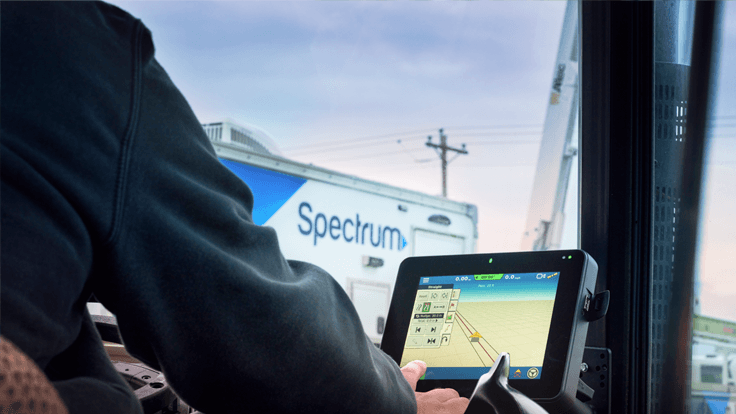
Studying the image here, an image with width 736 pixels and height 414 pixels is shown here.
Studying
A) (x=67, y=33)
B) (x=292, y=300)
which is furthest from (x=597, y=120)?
(x=67, y=33)

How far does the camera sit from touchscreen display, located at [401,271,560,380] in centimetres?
132

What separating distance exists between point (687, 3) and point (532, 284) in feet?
2.41

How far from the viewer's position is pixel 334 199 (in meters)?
4.45

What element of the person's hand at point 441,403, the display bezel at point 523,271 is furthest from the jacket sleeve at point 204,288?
the display bezel at point 523,271

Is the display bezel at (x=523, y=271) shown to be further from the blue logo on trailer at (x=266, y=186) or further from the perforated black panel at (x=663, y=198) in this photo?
the blue logo on trailer at (x=266, y=186)

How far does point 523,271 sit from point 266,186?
113 inches

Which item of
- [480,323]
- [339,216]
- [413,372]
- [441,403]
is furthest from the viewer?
[339,216]

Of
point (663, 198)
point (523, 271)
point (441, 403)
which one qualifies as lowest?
point (441, 403)

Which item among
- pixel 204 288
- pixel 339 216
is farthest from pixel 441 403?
pixel 339 216

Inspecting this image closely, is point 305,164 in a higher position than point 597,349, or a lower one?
higher

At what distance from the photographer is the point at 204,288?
63 cm

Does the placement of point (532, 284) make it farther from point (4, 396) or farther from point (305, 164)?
point (305, 164)

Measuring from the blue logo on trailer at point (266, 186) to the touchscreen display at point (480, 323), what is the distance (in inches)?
99.2

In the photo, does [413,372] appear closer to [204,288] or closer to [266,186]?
[204,288]
